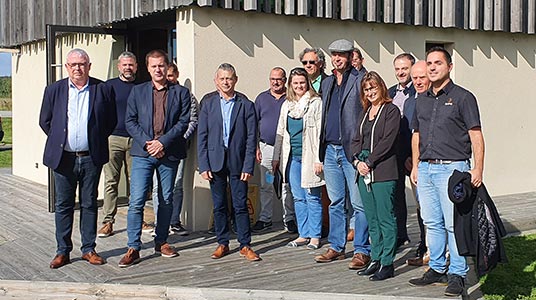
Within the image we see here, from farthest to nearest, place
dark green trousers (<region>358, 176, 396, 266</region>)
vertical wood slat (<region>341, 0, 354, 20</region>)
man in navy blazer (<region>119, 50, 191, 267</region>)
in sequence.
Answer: vertical wood slat (<region>341, 0, 354, 20</region>), man in navy blazer (<region>119, 50, 191, 267</region>), dark green trousers (<region>358, 176, 396, 266</region>)

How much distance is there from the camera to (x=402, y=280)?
580 centimetres

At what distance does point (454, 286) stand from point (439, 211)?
0.58m

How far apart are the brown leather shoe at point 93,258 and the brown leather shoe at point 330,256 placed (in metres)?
1.99

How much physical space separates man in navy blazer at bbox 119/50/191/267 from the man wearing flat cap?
4.52ft

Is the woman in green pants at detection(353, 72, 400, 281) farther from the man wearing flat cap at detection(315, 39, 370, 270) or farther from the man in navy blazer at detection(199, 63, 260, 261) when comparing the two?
the man in navy blazer at detection(199, 63, 260, 261)

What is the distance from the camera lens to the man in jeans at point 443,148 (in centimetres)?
514

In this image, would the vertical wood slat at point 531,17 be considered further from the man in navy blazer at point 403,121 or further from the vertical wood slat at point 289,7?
the man in navy blazer at point 403,121

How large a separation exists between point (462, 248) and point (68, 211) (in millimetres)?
3448

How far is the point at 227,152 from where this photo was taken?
6.58 m

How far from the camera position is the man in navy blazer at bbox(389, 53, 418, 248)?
6191 mm

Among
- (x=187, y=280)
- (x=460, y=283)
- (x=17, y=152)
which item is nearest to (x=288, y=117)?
(x=187, y=280)

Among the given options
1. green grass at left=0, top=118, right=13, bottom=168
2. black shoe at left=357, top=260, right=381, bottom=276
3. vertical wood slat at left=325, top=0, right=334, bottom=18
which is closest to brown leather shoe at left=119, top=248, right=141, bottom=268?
black shoe at left=357, top=260, right=381, bottom=276

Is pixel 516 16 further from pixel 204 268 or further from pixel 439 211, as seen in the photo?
pixel 204 268

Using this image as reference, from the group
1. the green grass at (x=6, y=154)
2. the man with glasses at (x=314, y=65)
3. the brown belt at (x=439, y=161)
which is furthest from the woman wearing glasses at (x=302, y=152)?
the green grass at (x=6, y=154)
